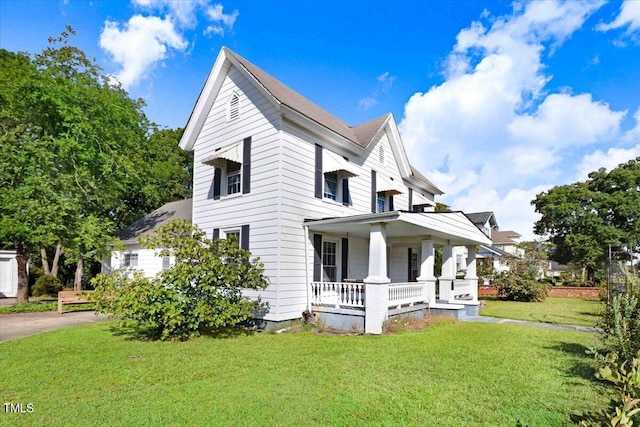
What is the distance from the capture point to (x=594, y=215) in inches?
1282

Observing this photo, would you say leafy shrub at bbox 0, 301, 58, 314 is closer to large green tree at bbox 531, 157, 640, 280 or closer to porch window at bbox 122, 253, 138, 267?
porch window at bbox 122, 253, 138, 267

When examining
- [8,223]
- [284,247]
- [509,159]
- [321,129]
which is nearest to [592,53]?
[509,159]

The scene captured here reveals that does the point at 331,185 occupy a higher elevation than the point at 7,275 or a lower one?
higher

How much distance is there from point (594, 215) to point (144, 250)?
121 ft

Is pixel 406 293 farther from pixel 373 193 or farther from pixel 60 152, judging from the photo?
pixel 60 152

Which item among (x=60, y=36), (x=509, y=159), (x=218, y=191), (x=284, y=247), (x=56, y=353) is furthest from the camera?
(x=60, y=36)

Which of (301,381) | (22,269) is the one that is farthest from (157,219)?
(301,381)

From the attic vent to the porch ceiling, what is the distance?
194 inches

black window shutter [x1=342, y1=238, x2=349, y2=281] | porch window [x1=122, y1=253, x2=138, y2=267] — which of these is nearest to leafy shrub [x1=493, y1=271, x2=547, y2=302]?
black window shutter [x1=342, y1=238, x2=349, y2=281]

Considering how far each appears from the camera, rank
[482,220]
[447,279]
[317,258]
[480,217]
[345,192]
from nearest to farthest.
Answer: [317,258] < [345,192] < [447,279] < [482,220] < [480,217]

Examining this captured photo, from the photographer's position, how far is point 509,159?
18.2 m

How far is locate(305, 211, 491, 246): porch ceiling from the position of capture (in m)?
10.4

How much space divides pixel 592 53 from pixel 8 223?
24.1m

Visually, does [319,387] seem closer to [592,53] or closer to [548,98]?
[592,53]
